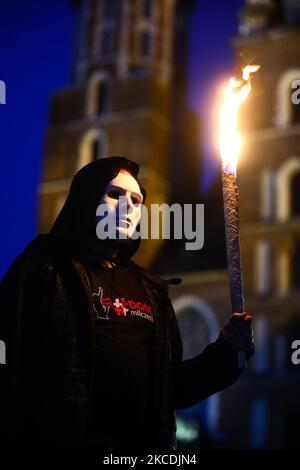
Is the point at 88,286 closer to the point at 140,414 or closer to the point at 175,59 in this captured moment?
the point at 140,414

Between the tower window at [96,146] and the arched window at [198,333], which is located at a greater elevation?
the tower window at [96,146]

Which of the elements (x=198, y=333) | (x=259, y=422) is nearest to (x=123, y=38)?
(x=198, y=333)

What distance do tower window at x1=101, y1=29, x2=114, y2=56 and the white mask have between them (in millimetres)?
30281

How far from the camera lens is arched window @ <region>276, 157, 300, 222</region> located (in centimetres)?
2712

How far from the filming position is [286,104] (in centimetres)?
2825

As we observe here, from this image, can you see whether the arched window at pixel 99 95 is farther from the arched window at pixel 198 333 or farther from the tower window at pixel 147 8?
the arched window at pixel 198 333

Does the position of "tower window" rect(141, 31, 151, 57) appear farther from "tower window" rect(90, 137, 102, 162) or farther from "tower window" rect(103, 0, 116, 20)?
"tower window" rect(90, 137, 102, 162)

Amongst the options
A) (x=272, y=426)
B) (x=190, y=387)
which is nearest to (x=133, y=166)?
(x=190, y=387)

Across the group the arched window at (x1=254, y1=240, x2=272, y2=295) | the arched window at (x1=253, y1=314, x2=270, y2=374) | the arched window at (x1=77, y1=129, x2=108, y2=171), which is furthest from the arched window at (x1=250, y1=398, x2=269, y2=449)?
the arched window at (x1=77, y1=129, x2=108, y2=171)

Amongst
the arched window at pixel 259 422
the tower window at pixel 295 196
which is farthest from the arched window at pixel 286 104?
the arched window at pixel 259 422

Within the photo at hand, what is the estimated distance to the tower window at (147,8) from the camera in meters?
34.9

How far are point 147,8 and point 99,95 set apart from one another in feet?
13.2

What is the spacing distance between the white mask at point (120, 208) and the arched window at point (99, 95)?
28.7 m

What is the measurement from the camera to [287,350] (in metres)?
25.0
